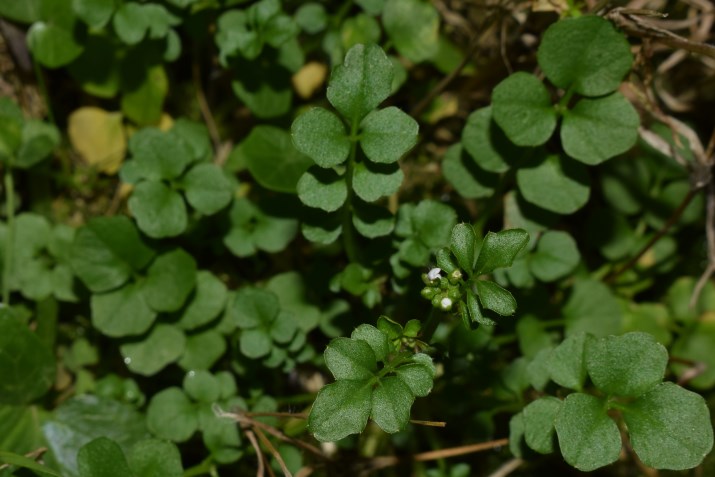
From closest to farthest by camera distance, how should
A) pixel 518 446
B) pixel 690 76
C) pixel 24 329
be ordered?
pixel 518 446 → pixel 24 329 → pixel 690 76

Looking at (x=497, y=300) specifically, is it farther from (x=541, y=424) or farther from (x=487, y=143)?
(x=487, y=143)

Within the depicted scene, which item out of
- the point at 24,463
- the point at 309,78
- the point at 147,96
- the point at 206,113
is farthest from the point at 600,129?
the point at 24,463

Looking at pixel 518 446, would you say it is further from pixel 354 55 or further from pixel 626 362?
pixel 354 55

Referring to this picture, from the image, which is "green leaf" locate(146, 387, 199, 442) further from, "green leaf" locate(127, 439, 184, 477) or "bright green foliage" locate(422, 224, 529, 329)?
"bright green foliage" locate(422, 224, 529, 329)

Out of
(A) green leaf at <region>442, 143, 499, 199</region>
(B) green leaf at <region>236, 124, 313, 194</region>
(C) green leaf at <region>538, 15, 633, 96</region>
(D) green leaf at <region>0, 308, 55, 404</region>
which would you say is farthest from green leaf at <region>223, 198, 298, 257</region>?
(C) green leaf at <region>538, 15, 633, 96</region>

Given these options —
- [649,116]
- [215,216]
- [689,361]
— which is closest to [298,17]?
[215,216]

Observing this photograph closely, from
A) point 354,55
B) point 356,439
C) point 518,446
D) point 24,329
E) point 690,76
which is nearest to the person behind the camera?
point 354,55

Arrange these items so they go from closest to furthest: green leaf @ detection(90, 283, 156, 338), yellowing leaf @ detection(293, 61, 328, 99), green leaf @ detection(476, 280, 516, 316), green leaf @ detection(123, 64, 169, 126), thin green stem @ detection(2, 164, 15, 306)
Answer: green leaf @ detection(476, 280, 516, 316) < green leaf @ detection(90, 283, 156, 338) < thin green stem @ detection(2, 164, 15, 306) < green leaf @ detection(123, 64, 169, 126) < yellowing leaf @ detection(293, 61, 328, 99)
